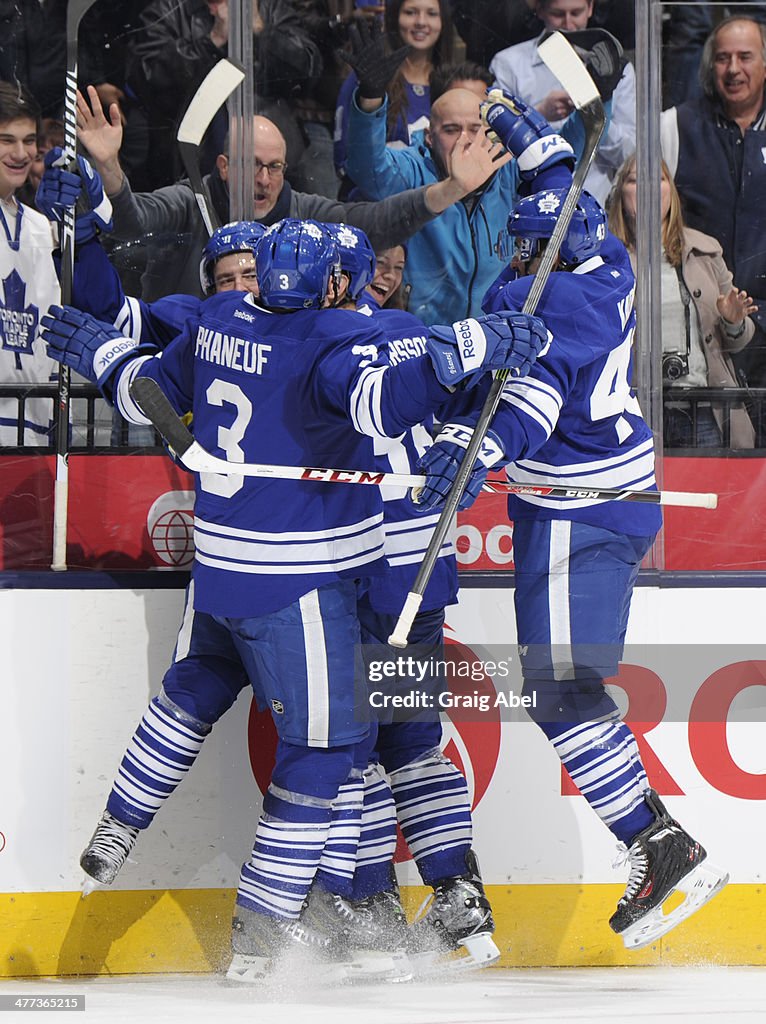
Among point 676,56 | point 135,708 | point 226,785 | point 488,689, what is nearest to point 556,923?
point 488,689

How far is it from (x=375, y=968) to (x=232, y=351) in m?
1.27

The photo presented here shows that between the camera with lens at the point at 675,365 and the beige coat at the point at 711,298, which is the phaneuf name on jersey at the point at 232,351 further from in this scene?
the beige coat at the point at 711,298

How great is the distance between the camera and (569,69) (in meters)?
2.87

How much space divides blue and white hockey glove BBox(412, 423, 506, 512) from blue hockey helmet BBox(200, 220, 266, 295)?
0.65 meters

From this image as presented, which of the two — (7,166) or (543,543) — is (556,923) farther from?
(7,166)

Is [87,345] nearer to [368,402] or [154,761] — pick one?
[368,402]

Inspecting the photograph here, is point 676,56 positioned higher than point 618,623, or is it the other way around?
point 676,56

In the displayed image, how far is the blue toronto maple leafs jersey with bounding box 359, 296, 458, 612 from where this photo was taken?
2.78 m

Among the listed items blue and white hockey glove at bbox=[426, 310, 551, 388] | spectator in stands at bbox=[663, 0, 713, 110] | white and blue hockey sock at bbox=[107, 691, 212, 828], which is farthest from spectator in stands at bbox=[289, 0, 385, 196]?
white and blue hockey sock at bbox=[107, 691, 212, 828]

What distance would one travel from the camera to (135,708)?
2.91m

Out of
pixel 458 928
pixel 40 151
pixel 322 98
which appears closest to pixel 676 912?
pixel 458 928

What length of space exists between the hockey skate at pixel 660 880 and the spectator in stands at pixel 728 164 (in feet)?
3.64

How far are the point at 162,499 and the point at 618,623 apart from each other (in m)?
1.04

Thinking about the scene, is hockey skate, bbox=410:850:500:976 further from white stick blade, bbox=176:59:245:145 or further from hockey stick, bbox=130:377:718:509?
white stick blade, bbox=176:59:245:145
